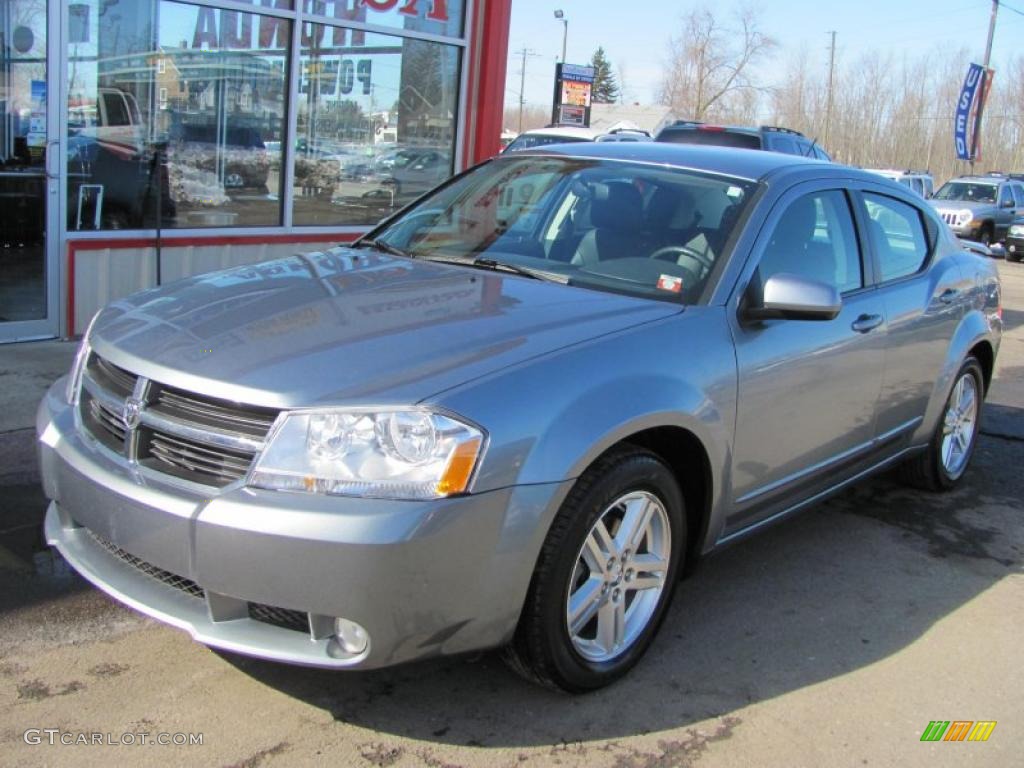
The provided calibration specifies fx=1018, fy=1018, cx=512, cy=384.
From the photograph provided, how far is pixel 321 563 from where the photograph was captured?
2500mm

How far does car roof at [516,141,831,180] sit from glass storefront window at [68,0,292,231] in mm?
4134

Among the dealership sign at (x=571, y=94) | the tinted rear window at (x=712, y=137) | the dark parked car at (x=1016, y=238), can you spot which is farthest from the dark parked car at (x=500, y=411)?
the dealership sign at (x=571, y=94)

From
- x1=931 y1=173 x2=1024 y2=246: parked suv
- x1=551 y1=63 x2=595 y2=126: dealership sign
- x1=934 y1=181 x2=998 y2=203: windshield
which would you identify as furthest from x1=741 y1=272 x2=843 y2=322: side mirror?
x1=551 y1=63 x2=595 y2=126: dealership sign

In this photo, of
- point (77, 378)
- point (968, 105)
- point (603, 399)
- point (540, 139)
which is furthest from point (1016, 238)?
point (77, 378)

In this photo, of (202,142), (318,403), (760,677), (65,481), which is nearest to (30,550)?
(65,481)

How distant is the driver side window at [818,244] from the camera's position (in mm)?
3863

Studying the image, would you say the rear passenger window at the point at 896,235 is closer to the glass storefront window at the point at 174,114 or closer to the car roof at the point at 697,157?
the car roof at the point at 697,157

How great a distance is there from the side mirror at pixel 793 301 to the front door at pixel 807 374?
72mm

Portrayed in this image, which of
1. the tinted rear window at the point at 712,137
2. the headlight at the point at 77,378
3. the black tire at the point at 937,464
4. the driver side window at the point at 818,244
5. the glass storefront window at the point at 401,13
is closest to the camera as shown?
the headlight at the point at 77,378

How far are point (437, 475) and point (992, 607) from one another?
271cm

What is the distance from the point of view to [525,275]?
3.74 meters

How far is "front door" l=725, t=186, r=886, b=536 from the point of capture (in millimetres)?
3557

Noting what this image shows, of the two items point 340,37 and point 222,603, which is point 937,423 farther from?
point 340,37

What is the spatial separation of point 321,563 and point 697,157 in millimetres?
2535
